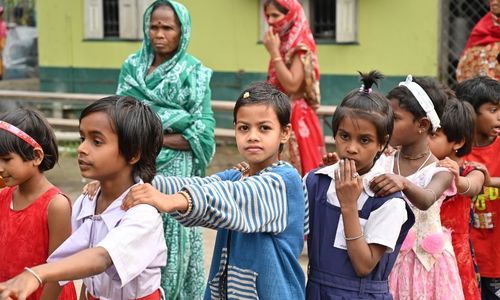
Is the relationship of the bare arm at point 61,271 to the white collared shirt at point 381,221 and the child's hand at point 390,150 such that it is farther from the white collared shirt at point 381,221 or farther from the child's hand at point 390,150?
the child's hand at point 390,150

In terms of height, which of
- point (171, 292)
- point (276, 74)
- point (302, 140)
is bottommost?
Result: point (171, 292)

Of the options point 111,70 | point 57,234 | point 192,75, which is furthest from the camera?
point 111,70

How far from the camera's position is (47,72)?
41.3 ft

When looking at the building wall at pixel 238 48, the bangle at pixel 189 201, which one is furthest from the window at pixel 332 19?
the bangle at pixel 189 201

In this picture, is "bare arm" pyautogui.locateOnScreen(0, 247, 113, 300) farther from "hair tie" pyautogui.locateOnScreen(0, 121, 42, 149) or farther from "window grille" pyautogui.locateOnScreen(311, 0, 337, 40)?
"window grille" pyautogui.locateOnScreen(311, 0, 337, 40)

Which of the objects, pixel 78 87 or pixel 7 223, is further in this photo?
pixel 78 87

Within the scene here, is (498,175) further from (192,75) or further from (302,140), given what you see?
(302,140)

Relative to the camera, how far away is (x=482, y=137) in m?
4.04

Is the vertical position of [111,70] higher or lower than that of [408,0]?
lower

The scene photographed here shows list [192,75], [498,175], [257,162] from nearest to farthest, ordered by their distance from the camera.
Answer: [257,162], [498,175], [192,75]

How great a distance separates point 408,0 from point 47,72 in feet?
17.3

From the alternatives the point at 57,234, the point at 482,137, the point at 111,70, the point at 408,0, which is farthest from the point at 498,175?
the point at 111,70

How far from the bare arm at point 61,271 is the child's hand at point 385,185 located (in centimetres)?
93

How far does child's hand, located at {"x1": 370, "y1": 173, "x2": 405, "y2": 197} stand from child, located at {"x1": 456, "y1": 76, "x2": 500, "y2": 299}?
3.99ft
